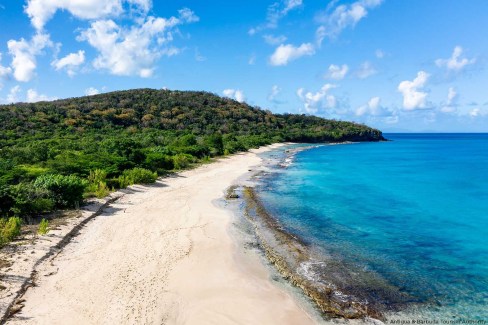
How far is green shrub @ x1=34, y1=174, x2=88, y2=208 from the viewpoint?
18.1 m

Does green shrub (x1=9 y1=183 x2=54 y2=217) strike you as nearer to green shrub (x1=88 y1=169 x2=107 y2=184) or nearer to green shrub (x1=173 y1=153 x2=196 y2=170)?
green shrub (x1=88 y1=169 x2=107 y2=184)

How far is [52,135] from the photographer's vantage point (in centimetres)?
5550

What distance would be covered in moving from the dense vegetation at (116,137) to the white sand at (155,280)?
3.76 metres

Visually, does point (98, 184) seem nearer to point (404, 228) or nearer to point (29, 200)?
point (29, 200)

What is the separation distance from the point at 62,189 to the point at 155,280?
32.3ft

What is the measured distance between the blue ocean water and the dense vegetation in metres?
11.5

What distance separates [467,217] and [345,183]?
1320 cm

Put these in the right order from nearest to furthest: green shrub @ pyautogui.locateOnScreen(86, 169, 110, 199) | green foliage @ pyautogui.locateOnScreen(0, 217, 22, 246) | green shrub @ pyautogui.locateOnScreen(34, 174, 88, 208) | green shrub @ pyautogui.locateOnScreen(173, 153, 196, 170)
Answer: green foliage @ pyautogui.locateOnScreen(0, 217, 22, 246) < green shrub @ pyautogui.locateOnScreen(34, 174, 88, 208) < green shrub @ pyautogui.locateOnScreen(86, 169, 110, 199) < green shrub @ pyautogui.locateOnScreen(173, 153, 196, 170)

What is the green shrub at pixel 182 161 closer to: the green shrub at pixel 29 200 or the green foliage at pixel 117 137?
the green foliage at pixel 117 137

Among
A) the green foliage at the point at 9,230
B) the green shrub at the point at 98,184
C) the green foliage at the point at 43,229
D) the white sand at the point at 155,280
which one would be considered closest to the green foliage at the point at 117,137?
the green shrub at the point at 98,184

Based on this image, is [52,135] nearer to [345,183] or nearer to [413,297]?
[345,183]

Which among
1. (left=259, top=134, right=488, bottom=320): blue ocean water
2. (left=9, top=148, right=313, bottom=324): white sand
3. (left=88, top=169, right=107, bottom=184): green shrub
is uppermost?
(left=88, top=169, right=107, bottom=184): green shrub

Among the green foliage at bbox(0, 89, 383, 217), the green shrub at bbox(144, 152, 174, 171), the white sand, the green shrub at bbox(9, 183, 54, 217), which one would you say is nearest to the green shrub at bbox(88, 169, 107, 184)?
the green foliage at bbox(0, 89, 383, 217)

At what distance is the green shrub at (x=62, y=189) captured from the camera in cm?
1808
